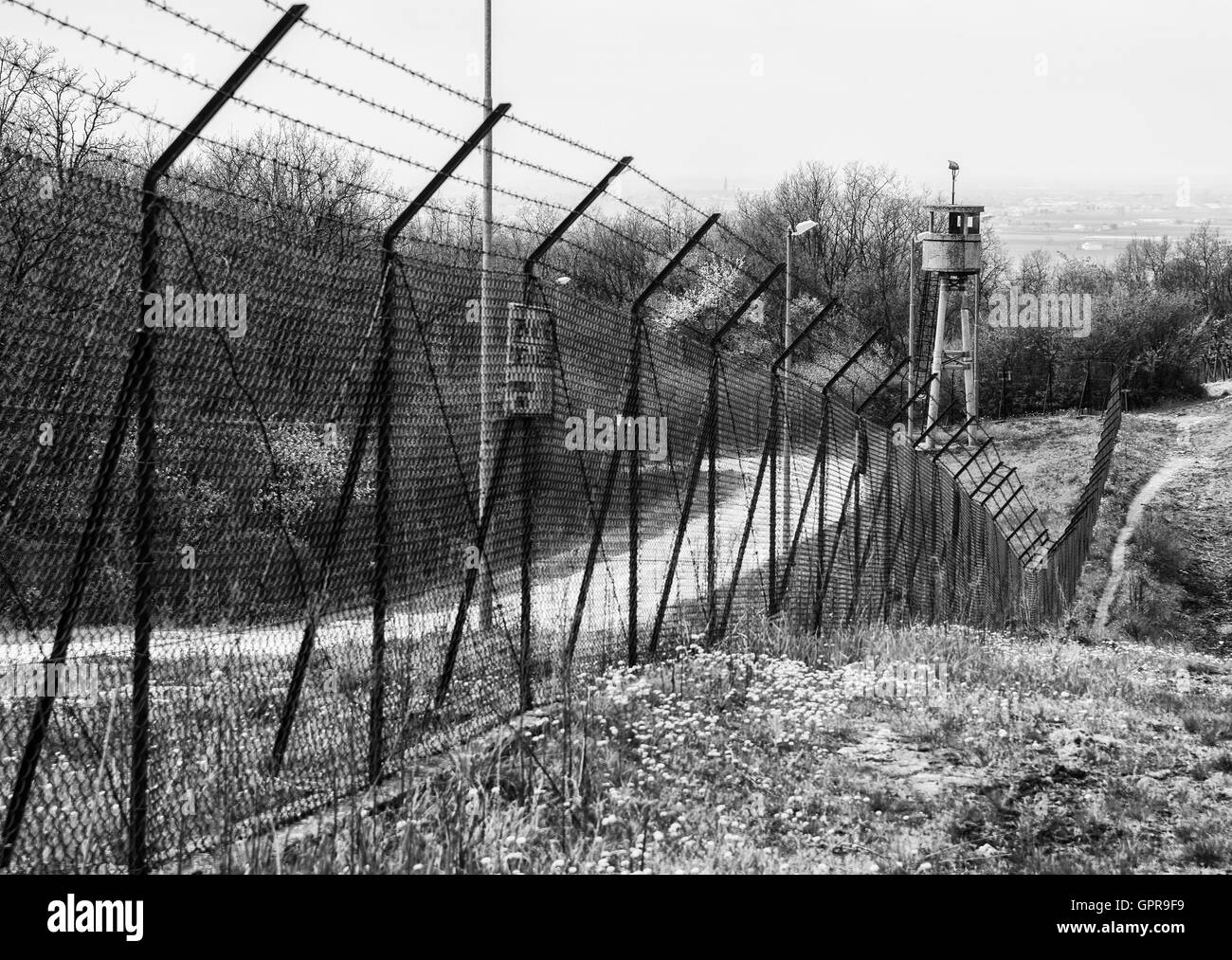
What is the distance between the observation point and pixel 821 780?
23.5 feet

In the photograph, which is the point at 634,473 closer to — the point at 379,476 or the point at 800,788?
the point at 800,788

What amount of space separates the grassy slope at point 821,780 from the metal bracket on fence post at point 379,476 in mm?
435

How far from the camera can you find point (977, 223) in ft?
168

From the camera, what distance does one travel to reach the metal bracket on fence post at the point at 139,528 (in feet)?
14.7

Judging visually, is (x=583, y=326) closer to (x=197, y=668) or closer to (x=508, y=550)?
(x=508, y=550)

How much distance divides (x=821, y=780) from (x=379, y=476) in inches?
104

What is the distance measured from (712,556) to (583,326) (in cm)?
241

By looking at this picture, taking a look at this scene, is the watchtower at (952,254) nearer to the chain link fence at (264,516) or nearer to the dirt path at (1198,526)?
the dirt path at (1198,526)

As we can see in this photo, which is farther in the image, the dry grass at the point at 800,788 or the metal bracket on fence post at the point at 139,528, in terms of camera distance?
the dry grass at the point at 800,788

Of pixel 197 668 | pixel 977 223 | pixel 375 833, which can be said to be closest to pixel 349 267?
pixel 197 668

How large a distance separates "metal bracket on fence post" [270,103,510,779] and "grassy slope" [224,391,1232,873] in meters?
0.44

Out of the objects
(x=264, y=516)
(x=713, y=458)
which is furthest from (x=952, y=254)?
(x=264, y=516)

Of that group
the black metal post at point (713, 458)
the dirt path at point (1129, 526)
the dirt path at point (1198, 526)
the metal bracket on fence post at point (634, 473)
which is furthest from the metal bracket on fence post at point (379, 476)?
the dirt path at point (1198, 526)

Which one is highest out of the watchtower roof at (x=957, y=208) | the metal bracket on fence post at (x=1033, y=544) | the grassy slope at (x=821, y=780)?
the watchtower roof at (x=957, y=208)
